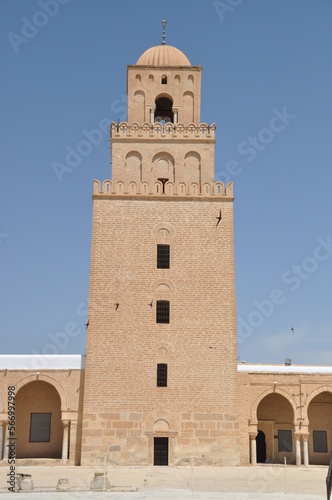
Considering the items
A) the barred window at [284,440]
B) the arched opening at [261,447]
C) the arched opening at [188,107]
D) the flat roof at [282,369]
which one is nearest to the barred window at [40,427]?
the flat roof at [282,369]

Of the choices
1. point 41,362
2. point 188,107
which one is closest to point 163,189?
point 188,107

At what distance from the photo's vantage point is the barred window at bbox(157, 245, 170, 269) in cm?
2170

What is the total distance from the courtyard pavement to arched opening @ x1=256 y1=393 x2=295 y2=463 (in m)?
1.75

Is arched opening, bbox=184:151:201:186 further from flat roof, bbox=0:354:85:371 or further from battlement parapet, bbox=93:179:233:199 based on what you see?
flat roof, bbox=0:354:85:371

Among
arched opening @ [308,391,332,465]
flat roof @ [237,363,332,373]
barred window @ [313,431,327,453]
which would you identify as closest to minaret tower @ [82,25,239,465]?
flat roof @ [237,363,332,373]

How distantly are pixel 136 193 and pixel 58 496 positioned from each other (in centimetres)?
1140

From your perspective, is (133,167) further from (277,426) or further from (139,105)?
(277,426)

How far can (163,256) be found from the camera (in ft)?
71.6

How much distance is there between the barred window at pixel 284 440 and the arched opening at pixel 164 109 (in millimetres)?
13284

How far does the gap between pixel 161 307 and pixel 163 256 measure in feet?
6.14

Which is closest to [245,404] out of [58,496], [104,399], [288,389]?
[288,389]

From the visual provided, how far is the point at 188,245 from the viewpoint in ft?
71.7

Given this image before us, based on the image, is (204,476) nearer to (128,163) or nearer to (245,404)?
(245,404)

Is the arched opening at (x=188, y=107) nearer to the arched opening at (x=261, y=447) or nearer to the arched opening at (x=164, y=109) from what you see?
the arched opening at (x=164, y=109)
